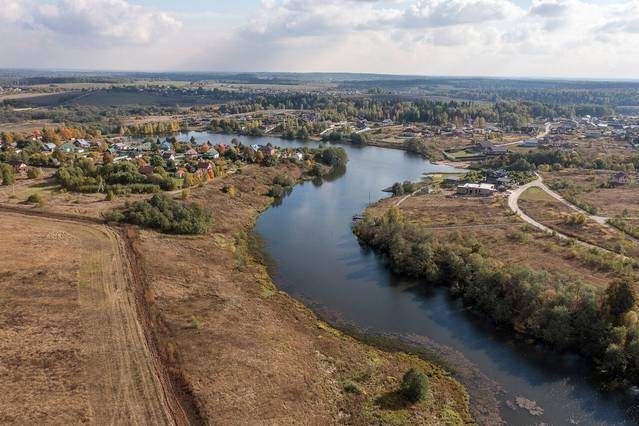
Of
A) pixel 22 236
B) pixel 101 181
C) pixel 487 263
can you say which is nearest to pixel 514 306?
pixel 487 263

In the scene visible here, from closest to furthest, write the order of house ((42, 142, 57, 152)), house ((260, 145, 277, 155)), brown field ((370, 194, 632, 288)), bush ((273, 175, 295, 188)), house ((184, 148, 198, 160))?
brown field ((370, 194, 632, 288)) → bush ((273, 175, 295, 188)) → house ((184, 148, 198, 160)) → house ((42, 142, 57, 152)) → house ((260, 145, 277, 155))

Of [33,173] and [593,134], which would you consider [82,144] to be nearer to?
[33,173]

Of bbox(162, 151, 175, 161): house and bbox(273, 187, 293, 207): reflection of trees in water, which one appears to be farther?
bbox(162, 151, 175, 161): house

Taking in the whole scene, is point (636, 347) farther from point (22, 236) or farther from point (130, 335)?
point (22, 236)

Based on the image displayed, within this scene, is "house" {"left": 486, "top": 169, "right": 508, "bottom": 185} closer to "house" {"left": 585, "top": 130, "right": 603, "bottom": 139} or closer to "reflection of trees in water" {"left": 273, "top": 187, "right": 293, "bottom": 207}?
"reflection of trees in water" {"left": 273, "top": 187, "right": 293, "bottom": 207}

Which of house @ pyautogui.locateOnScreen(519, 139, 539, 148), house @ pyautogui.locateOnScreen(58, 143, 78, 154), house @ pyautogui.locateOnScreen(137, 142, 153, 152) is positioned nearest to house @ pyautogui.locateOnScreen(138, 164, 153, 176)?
house @ pyautogui.locateOnScreen(58, 143, 78, 154)

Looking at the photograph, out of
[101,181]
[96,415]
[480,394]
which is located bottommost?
[480,394]

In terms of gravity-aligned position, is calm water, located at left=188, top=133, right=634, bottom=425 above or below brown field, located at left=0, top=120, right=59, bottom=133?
below

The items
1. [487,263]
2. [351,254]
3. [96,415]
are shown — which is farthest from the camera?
[351,254]
